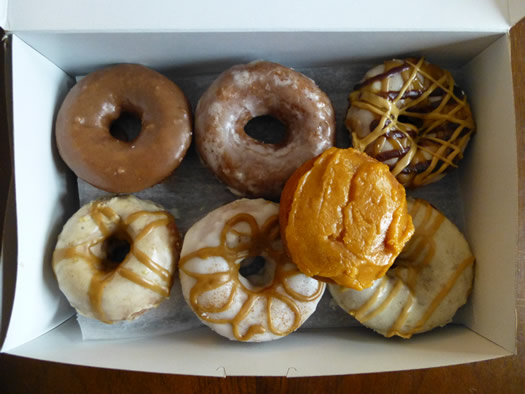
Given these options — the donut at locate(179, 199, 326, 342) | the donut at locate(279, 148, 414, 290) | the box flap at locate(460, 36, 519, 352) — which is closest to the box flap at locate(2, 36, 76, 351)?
the donut at locate(179, 199, 326, 342)

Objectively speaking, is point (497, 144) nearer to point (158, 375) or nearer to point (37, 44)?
point (158, 375)

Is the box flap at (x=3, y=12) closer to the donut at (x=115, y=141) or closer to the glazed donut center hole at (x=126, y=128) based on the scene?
the donut at (x=115, y=141)

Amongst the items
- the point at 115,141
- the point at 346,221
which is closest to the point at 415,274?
the point at 346,221

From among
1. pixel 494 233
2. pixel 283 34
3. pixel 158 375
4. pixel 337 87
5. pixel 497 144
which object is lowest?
pixel 158 375

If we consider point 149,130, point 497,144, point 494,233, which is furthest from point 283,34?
point 494,233

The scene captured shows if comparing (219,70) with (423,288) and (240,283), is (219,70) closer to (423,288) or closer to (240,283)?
(240,283)

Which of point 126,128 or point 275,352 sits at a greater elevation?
point 126,128

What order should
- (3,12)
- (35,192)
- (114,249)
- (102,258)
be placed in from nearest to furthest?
(3,12) < (35,192) < (102,258) < (114,249)
